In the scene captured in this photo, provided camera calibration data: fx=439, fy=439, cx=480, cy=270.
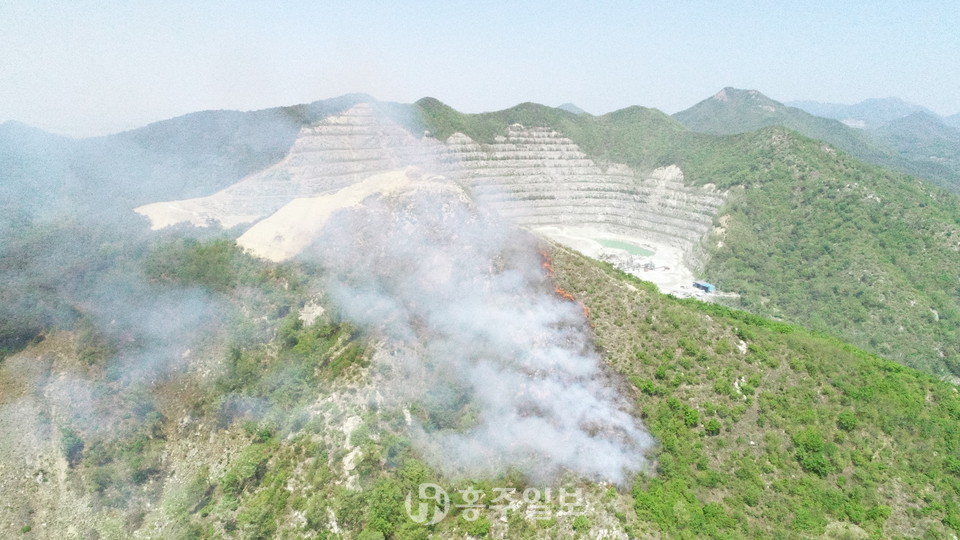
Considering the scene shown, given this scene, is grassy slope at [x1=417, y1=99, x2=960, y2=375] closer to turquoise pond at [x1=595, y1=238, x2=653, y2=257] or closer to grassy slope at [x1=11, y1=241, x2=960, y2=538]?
turquoise pond at [x1=595, y1=238, x2=653, y2=257]

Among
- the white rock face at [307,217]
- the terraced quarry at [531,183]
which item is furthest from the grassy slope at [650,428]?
the terraced quarry at [531,183]

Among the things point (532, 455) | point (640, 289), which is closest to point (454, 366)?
point (532, 455)

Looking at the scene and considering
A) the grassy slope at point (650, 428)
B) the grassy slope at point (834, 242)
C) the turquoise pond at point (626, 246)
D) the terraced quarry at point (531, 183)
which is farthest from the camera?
the turquoise pond at point (626, 246)

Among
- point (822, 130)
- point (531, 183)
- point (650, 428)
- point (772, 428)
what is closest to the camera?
point (650, 428)

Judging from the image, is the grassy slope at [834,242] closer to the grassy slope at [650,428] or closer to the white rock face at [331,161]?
the white rock face at [331,161]

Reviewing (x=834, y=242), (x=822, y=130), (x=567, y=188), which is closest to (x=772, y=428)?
(x=834, y=242)

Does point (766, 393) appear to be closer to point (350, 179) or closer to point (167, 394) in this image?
point (167, 394)

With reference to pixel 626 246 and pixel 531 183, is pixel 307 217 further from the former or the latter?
pixel 531 183

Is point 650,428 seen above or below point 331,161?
below
